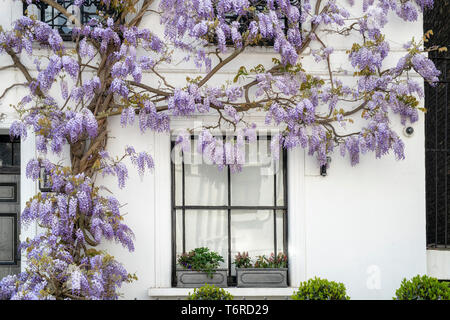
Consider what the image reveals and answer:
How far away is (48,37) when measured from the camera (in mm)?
5879

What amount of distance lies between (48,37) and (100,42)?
0.52m

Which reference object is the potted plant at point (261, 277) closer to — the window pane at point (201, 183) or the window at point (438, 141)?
the window pane at point (201, 183)

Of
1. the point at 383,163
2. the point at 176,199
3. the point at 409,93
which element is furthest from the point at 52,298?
the point at 409,93

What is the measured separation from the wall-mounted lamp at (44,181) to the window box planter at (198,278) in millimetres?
1582

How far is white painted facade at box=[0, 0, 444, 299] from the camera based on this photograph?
606cm

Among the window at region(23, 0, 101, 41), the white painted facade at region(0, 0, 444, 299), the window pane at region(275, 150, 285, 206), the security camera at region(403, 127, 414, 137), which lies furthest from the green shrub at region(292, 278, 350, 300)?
the window at region(23, 0, 101, 41)

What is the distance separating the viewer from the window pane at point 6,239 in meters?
6.25

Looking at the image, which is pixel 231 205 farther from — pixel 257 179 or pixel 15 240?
pixel 15 240

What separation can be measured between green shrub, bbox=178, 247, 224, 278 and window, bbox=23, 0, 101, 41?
2621 millimetres

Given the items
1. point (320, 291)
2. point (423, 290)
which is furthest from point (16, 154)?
point (423, 290)

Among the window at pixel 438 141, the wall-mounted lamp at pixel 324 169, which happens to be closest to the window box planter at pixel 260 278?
the wall-mounted lamp at pixel 324 169

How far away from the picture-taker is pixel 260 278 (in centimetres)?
604

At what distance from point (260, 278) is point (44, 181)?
242 cm

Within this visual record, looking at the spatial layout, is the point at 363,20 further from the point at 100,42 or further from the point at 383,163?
the point at 100,42
